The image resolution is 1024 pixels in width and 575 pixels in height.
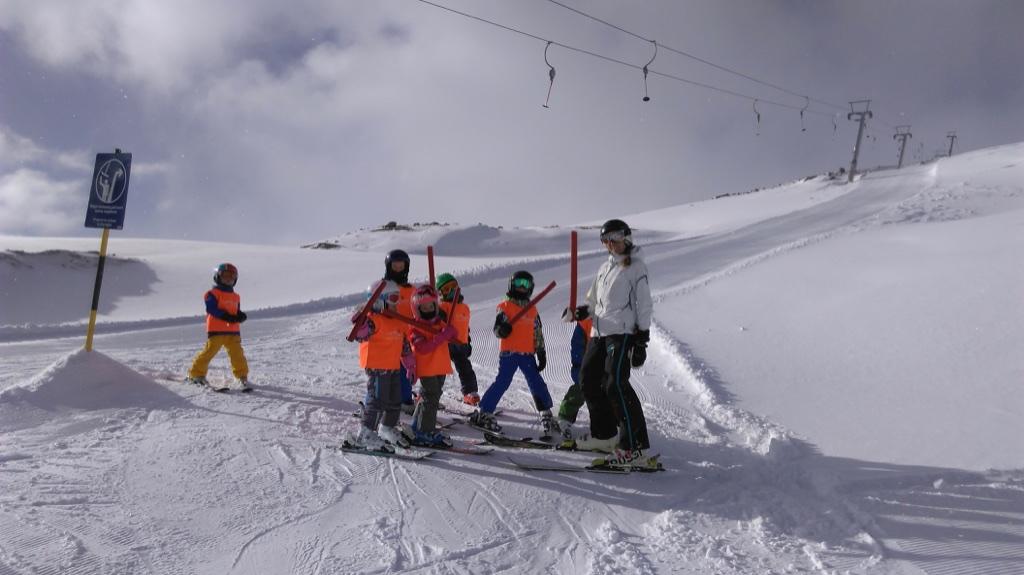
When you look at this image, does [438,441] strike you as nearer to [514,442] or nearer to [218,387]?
[514,442]

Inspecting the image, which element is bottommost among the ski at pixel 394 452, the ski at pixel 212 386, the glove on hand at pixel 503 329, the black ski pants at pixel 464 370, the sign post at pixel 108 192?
the ski at pixel 212 386

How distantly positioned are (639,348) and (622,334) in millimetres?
194

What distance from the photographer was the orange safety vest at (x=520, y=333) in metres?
6.02

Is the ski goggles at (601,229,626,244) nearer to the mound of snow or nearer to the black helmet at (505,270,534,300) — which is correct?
the black helmet at (505,270,534,300)

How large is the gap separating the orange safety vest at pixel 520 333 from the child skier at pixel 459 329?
41cm

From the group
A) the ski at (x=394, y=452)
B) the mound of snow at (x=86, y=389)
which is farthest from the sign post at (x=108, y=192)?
the ski at (x=394, y=452)

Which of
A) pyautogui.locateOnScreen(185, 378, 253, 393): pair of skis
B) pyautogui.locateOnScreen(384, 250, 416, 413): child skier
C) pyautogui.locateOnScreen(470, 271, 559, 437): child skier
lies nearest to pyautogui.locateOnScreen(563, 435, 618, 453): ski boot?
pyautogui.locateOnScreen(470, 271, 559, 437): child skier

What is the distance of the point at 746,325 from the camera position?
30.6 feet

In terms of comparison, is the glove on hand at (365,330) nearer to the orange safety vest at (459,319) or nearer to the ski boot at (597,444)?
the orange safety vest at (459,319)

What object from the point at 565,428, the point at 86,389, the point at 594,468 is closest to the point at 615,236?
the point at 594,468

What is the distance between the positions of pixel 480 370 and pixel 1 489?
579 centimetres

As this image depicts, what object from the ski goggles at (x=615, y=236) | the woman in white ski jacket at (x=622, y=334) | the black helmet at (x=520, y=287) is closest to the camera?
the woman in white ski jacket at (x=622, y=334)

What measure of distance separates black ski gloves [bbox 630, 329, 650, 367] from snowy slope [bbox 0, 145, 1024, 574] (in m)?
0.92

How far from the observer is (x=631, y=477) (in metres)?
4.64
